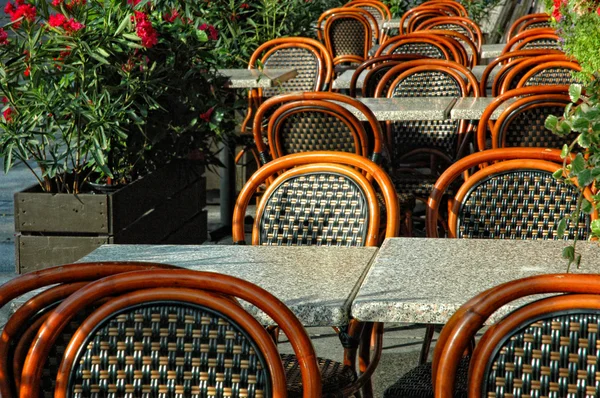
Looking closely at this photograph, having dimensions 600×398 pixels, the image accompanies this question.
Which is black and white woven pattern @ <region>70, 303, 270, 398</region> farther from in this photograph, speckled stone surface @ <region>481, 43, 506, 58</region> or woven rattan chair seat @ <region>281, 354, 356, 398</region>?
speckled stone surface @ <region>481, 43, 506, 58</region>

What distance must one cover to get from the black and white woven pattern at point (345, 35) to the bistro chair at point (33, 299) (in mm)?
9101

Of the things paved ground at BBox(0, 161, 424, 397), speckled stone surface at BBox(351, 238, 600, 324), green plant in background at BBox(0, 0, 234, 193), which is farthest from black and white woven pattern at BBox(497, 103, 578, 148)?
speckled stone surface at BBox(351, 238, 600, 324)

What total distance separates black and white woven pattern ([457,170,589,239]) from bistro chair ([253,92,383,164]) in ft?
4.77

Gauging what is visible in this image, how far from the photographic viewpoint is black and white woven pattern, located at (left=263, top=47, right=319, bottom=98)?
7879 millimetres

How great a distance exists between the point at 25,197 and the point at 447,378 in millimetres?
3282

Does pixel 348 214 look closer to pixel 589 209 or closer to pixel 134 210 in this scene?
pixel 589 209

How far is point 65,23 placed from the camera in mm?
4480

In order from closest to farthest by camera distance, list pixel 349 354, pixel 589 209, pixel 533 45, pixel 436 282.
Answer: pixel 589 209 → pixel 436 282 → pixel 349 354 → pixel 533 45

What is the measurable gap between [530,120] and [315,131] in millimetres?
952

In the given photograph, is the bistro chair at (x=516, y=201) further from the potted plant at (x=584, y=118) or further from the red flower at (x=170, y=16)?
the red flower at (x=170, y=16)

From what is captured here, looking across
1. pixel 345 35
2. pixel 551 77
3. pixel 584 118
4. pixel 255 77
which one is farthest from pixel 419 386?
pixel 345 35

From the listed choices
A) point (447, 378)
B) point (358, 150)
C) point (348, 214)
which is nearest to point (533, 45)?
point (358, 150)

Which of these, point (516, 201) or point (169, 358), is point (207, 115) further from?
point (169, 358)

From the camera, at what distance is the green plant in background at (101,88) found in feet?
14.8
